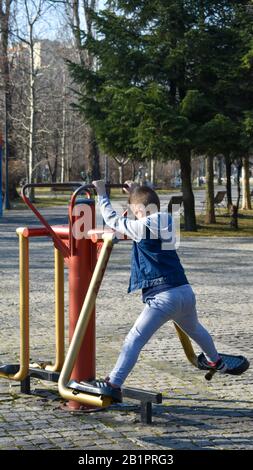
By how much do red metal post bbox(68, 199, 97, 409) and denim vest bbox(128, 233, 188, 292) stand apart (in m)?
0.51

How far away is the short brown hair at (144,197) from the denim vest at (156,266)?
26cm

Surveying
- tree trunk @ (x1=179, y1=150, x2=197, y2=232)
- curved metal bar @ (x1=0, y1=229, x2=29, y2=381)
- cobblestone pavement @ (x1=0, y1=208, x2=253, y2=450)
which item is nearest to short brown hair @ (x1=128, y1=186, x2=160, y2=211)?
curved metal bar @ (x1=0, y1=229, x2=29, y2=381)

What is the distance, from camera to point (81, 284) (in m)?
6.31

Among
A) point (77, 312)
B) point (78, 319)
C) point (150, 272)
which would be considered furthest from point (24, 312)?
point (150, 272)

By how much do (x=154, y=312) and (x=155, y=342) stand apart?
325 centimetres

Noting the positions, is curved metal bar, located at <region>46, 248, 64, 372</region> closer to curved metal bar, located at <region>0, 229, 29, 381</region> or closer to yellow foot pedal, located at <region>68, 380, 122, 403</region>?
curved metal bar, located at <region>0, 229, 29, 381</region>

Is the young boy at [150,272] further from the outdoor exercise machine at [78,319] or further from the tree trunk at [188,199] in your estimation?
the tree trunk at [188,199]

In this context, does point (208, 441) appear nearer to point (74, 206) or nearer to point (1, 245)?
point (74, 206)

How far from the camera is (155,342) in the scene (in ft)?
29.7

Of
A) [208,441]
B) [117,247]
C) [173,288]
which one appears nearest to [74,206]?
[173,288]

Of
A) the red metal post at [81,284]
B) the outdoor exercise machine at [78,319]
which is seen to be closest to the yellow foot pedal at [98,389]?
the outdoor exercise machine at [78,319]

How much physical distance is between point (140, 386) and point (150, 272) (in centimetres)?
149

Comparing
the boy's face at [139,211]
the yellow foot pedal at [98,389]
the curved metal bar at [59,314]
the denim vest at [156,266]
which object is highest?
the boy's face at [139,211]

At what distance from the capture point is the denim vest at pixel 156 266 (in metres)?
5.88
